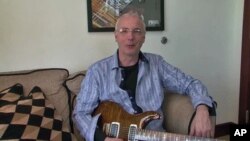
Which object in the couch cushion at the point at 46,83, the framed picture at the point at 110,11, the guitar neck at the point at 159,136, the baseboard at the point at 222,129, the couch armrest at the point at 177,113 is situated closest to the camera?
the guitar neck at the point at 159,136

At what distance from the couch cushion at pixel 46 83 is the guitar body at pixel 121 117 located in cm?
27

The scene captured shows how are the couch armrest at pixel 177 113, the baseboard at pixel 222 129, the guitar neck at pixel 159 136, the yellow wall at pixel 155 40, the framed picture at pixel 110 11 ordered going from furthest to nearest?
the baseboard at pixel 222 129 < the framed picture at pixel 110 11 < the yellow wall at pixel 155 40 < the couch armrest at pixel 177 113 < the guitar neck at pixel 159 136

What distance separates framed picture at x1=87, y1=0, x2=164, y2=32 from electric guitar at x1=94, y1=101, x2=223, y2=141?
71cm

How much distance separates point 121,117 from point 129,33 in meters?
0.47

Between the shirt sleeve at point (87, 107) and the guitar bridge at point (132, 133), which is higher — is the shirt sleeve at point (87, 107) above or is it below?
above

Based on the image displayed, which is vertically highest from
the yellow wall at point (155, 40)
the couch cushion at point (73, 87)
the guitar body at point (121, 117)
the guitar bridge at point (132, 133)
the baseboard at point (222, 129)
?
the yellow wall at point (155, 40)

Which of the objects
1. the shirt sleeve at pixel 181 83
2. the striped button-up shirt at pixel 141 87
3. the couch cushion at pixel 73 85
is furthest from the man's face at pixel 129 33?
the couch cushion at pixel 73 85

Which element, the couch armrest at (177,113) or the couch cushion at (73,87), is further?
the couch cushion at (73,87)

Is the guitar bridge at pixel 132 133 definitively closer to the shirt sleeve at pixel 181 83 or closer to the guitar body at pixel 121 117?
the guitar body at pixel 121 117

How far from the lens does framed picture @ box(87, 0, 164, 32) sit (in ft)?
7.20

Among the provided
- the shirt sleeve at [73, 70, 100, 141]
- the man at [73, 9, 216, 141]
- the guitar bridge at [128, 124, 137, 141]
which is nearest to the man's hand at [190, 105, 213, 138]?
the man at [73, 9, 216, 141]

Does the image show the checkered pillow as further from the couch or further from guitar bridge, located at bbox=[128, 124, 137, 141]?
guitar bridge, located at bbox=[128, 124, 137, 141]

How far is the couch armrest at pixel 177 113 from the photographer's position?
169 cm

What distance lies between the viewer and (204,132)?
154 cm
